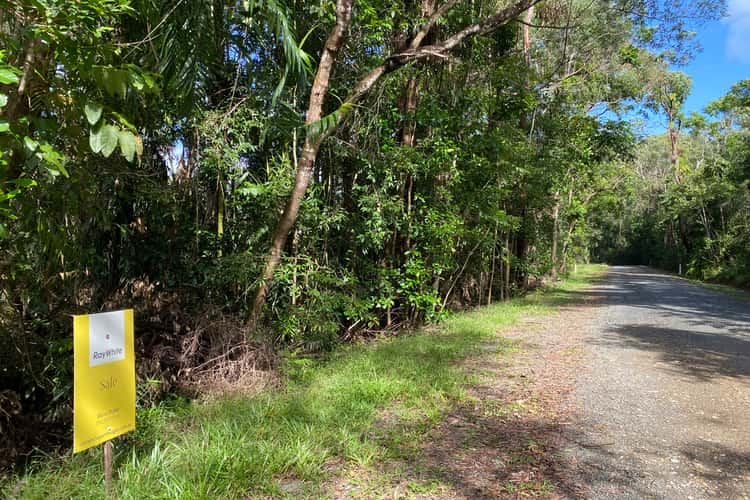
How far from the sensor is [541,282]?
21.2 meters

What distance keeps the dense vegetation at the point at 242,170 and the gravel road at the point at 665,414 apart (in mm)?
3626

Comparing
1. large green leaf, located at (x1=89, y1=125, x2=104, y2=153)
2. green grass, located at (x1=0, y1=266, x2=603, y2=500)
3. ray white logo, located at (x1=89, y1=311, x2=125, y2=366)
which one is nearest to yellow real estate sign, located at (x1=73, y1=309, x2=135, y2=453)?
ray white logo, located at (x1=89, y1=311, x2=125, y2=366)

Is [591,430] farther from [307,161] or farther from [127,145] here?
[307,161]

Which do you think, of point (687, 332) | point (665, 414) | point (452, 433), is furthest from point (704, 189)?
point (452, 433)

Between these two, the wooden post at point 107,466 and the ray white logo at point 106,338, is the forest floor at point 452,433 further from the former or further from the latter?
the ray white logo at point 106,338

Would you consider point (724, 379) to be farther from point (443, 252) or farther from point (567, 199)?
point (567, 199)

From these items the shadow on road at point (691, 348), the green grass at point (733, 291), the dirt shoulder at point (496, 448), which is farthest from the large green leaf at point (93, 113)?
the green grass at point (733, 291)

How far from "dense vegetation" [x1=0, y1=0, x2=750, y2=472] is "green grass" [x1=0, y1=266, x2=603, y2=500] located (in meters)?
0.90

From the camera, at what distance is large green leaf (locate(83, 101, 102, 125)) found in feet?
7.58

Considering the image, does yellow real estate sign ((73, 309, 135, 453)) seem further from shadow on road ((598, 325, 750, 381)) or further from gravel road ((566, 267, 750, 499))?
shadow on road ((598, 325, 750, 381))

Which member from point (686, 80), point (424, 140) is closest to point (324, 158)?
point (424, 140)

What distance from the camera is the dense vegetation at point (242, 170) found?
2.98m

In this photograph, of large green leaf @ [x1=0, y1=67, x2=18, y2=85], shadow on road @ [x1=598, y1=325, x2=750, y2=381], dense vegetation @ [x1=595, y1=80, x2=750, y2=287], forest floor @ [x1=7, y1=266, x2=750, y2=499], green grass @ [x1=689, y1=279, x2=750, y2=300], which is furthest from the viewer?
dense vegetation @ [x1=595, y1=80, x2=750, y2=287]

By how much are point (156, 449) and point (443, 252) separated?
674 cm
